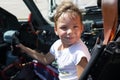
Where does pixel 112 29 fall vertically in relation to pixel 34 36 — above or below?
above

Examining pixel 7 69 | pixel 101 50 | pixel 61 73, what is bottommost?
pixel 7 69

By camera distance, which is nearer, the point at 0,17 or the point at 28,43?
the point at 28,43

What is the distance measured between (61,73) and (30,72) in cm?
76

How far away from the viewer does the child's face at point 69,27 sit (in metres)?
2.29

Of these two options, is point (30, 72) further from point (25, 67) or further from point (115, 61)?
point (115, 61)

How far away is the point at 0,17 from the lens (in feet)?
12.8

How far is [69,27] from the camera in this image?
230cm

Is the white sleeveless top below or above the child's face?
below

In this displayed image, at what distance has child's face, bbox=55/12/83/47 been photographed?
229cm

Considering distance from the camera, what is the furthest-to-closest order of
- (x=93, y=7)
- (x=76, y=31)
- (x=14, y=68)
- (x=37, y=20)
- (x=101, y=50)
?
(x=37, y=20)
(x=93, y=7)
(x=14, y=68)
(x=76, y=31)
(x=101, y=50)

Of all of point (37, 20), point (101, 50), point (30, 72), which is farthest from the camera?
point (37, 20)

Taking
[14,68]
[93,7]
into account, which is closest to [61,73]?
[14,68]

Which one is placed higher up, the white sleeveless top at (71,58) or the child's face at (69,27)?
the child's face at (69,27)

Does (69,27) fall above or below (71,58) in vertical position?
above
